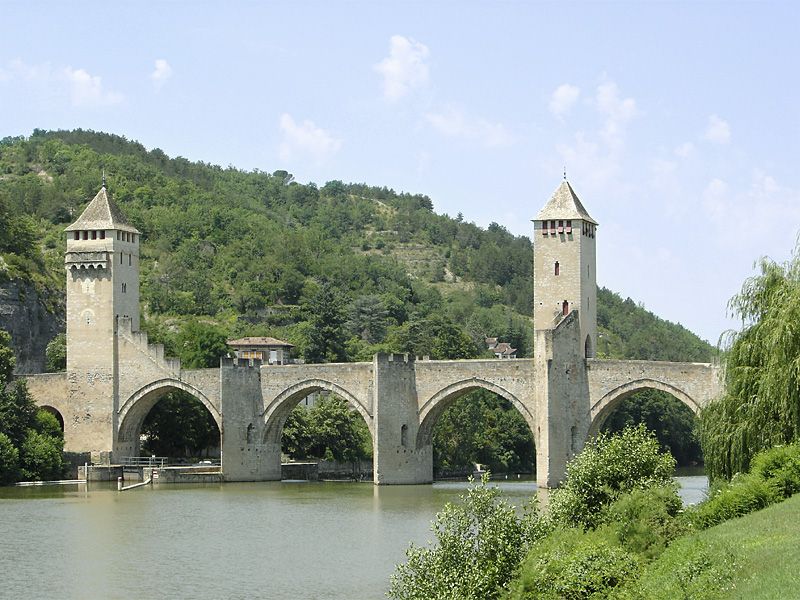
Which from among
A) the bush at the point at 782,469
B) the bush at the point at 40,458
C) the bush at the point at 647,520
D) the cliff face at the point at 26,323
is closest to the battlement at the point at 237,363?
the bush at the point at 40,458

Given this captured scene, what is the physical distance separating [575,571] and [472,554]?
325 cm

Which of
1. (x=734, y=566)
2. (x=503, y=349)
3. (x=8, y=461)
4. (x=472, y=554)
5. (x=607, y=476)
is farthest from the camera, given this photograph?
(x=503, y=349)

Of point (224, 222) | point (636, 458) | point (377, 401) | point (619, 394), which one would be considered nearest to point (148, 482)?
point (377, 401)

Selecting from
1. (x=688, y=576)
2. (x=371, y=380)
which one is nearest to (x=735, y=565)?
(x=688, y=576)

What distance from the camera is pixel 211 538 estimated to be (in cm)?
3538

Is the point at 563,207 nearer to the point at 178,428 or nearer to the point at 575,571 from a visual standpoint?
the point at 178,428

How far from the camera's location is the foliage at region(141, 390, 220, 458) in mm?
57531

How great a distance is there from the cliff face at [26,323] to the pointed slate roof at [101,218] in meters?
7.34

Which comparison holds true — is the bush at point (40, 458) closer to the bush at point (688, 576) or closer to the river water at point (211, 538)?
the river water at point (211, 538)

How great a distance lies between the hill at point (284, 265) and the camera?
248 ft

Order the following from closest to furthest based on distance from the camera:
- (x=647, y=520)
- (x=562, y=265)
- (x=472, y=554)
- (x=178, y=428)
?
(x=647, y=520) < (x=472, y=554) < (x=562, y=265) < (x=178, y=428)

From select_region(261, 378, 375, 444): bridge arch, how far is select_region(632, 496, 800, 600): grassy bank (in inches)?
1290

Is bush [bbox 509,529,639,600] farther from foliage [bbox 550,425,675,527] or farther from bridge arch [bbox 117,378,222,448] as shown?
bridge arch [bbox 117,378,222,448]

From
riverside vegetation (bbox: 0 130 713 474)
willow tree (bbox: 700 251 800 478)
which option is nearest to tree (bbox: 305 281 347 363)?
riverside vegetation (bbox: 0 130 713 474)
